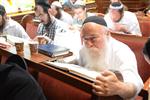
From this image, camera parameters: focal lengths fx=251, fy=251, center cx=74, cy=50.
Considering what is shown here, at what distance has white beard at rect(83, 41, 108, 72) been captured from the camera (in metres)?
1.94

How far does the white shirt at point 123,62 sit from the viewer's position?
1.51 metres

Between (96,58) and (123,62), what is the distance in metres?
0.31

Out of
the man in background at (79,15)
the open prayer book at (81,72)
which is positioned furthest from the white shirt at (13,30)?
the open prayer book at (81,72)

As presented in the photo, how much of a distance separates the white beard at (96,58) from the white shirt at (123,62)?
2 centimetres

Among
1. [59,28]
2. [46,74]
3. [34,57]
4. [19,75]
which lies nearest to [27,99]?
[19,75]

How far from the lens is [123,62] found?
1.72 m

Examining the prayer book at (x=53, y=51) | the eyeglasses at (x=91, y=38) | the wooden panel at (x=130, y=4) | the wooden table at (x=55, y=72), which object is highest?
the wooden panel at (x=130, y=4)

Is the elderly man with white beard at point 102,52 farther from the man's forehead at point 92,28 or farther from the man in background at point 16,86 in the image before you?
the man in background at point 16,86

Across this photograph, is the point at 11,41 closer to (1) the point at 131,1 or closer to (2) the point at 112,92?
(2) the point at 112,92

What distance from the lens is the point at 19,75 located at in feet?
3.04

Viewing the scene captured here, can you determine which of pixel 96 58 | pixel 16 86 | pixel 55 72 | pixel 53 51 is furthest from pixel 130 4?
pixel 16 86

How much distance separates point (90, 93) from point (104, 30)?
30.8 inches

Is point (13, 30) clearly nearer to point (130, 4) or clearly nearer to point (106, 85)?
point (106, 85)

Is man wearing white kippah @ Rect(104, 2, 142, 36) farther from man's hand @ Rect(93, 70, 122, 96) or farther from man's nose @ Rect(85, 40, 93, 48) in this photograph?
man's hand @ Rect(93, 70, 122, 96)
